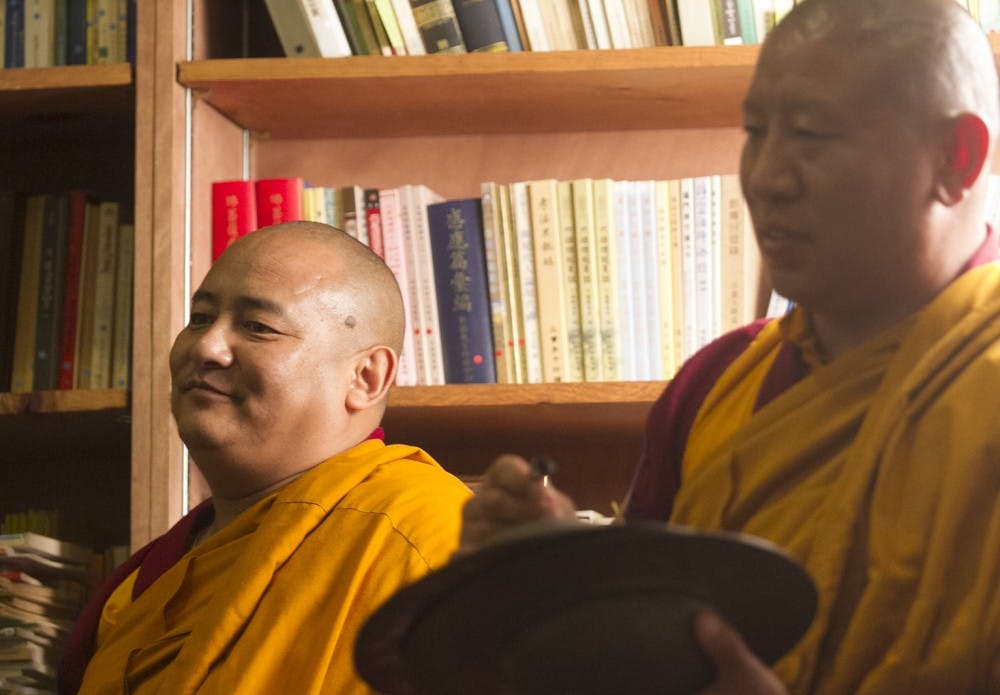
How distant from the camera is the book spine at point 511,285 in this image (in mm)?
1877

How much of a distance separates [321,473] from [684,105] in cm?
78

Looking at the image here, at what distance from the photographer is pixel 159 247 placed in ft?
6.30

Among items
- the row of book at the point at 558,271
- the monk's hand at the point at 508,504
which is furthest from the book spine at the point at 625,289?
the monk's hand at the point at 508,504

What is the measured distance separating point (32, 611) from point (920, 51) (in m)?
1.53

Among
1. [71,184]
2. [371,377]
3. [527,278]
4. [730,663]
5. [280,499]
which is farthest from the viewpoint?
[71,184]

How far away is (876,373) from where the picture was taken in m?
0.77

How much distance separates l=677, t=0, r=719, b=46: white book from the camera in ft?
6.15

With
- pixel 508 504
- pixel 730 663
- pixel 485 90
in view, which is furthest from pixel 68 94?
pixel 730 663

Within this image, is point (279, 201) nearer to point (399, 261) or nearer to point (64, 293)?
point (399, 261)

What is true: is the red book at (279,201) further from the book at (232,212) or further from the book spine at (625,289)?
the book spine at (625,289)

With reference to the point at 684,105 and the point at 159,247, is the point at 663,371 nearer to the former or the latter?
the point at 684,105

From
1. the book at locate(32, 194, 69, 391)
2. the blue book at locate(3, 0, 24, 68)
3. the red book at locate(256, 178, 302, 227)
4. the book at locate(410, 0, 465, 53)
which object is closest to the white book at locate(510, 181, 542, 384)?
the book at locate(410, 0, 465, 53)

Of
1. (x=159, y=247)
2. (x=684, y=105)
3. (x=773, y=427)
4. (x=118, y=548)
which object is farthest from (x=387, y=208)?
(x=773, y=427)

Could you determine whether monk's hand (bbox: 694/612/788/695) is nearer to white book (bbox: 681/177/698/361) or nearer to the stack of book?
white book (bbox: 681/177/698/361)
